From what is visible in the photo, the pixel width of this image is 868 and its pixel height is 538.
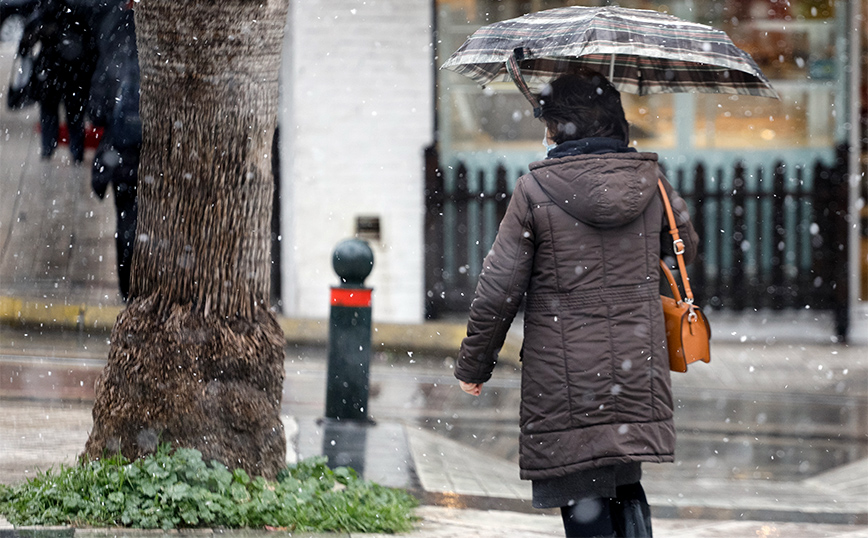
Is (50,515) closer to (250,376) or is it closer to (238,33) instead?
(250,376)

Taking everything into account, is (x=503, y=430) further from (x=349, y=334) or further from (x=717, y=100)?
(x=717, y=100)

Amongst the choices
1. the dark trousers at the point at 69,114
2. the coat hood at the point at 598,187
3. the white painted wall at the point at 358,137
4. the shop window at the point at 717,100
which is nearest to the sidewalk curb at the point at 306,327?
the white painted wall at the point at 358,137

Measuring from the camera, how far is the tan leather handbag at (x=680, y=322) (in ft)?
10.9

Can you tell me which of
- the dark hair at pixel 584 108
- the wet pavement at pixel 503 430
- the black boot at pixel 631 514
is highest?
the dark hair at pixel 584 108

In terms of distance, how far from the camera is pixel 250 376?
4082 millimetres

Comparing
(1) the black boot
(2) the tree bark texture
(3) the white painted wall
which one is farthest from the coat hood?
(3) the white painted wall

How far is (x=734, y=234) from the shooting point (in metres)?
9.26

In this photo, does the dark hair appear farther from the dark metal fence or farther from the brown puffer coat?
the dark metal fence

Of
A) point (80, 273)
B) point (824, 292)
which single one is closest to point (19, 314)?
point (80, 273)

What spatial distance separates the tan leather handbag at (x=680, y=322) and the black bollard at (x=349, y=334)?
253cm

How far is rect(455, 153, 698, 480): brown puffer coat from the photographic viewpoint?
3.19 meters

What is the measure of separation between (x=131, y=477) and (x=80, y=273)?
6123 mm

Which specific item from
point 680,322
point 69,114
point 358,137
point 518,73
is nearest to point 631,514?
point 680,322

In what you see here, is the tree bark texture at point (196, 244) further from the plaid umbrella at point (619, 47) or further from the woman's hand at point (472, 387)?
the woman's hand at point (472, 387)
